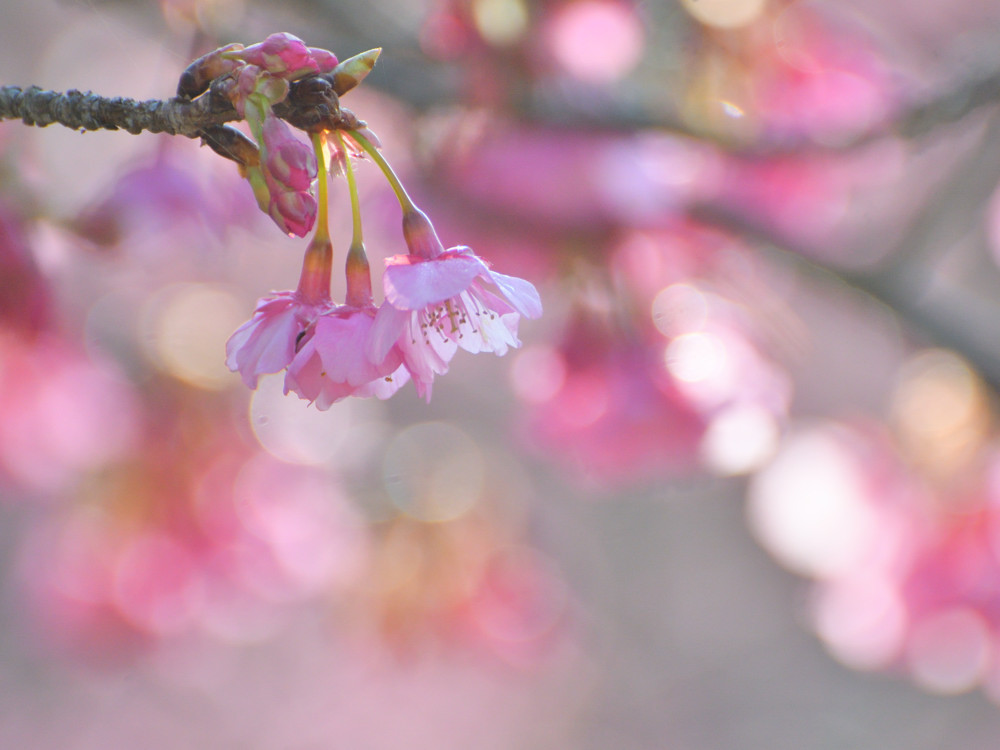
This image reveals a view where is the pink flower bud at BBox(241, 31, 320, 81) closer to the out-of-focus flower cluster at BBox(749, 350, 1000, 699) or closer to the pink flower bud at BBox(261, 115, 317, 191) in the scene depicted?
the pink flower bud at BBox(261, 115, 317, 191)

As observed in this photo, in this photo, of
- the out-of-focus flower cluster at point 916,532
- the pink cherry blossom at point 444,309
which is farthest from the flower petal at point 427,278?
the out-of-focus flower cluster at point 916,532

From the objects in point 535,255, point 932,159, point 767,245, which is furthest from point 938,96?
point 932,159

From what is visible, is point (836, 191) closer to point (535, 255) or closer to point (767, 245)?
point (767, 245)

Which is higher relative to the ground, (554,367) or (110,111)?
(554,367)

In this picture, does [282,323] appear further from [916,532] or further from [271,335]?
[916,532]

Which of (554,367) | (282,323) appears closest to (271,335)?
(282,323)

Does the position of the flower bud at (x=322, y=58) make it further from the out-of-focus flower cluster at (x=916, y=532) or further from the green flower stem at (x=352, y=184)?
the out-of-focus flower cluster at (x=916, y=532)
